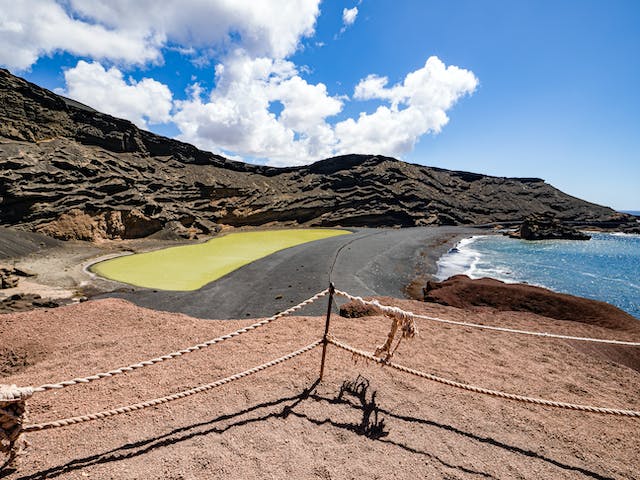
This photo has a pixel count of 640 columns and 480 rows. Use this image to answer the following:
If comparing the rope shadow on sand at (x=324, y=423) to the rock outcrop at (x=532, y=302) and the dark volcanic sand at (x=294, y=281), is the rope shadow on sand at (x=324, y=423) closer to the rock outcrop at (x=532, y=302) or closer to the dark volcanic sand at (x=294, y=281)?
the dark volcanic sand at (x=294, y=281)

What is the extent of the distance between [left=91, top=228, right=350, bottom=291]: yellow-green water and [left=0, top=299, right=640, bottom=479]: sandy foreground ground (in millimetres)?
9341

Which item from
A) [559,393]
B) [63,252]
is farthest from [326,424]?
[63,252]

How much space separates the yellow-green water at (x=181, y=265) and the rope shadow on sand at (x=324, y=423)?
38.5 feet

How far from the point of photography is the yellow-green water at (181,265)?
14.8 metres

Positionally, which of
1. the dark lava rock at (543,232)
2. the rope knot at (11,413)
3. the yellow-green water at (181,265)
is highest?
the dark lava rock at (543,232)

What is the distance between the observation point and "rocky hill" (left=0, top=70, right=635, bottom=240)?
24.0m

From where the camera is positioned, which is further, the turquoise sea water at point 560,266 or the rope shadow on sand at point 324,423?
the turquoise sea water at point 560,266

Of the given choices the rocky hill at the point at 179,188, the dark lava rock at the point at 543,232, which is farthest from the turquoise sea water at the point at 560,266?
the rocky hill at the point at 179,188

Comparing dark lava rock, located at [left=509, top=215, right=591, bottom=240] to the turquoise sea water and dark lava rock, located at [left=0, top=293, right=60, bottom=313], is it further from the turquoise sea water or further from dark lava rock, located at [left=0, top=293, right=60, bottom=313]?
dark lava rock, located at [left=0, top=293, right=60, bottom=313]

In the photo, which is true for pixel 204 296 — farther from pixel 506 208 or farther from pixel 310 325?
pixel 506 208

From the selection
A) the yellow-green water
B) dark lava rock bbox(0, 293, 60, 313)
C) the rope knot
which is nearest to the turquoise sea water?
the yellow-green water

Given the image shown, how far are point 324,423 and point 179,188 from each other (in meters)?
38.2

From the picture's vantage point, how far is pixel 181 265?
18406 mm

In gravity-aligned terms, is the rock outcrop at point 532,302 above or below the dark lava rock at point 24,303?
above
